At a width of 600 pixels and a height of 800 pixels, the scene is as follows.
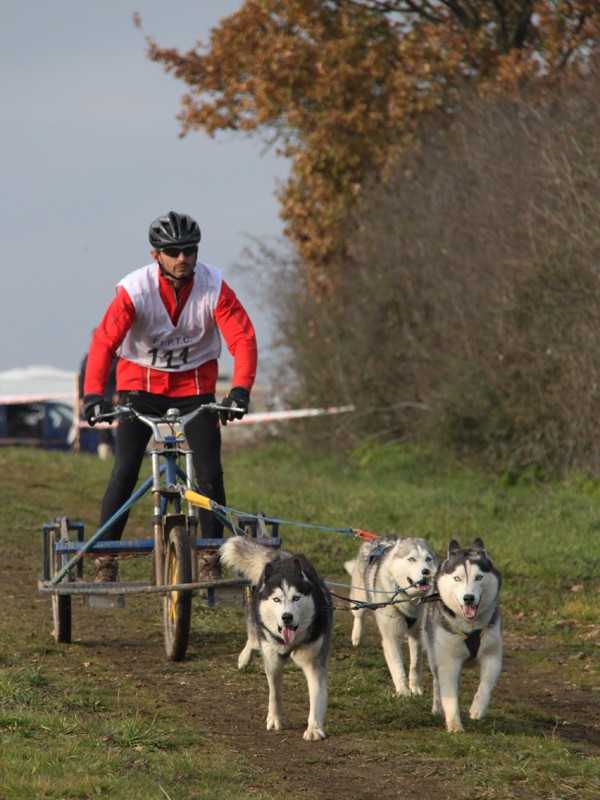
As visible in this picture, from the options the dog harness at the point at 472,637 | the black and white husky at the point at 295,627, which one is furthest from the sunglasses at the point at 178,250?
the dog harness at the point at 472,637

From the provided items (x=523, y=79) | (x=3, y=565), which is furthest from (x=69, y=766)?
(x=523, y=79)

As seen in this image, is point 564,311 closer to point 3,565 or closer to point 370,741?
point 3,565

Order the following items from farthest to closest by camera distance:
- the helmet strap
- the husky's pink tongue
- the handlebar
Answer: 1. the helmet strap
2. the handlebar
3. the husky's pink tongue

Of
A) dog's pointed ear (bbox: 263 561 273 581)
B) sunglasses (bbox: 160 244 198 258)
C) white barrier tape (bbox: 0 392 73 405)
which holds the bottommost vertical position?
dog's pointed ear (bbox: 263 561 273 581)

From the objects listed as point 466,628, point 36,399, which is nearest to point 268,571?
point 466,628

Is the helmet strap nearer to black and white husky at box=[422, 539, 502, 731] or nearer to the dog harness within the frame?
black and white husky at box=[422, 539, 502, 731]

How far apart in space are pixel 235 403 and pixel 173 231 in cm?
103

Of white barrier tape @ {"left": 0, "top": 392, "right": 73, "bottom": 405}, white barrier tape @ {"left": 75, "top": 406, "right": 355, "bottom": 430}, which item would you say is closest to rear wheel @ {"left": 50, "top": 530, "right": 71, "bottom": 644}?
white barrier tape @ {"left": 75, "top": 406, "right": 355, "bottom": 430}

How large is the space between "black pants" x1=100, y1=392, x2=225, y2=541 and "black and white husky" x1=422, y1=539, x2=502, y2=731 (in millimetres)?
1689

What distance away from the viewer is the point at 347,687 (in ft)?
22.9

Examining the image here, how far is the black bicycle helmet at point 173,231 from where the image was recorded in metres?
7.18

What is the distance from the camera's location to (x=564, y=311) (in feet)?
45.9

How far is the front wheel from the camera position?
6.58 metres

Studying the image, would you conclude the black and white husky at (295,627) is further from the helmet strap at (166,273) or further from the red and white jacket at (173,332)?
the helmet strap at (166,273)
